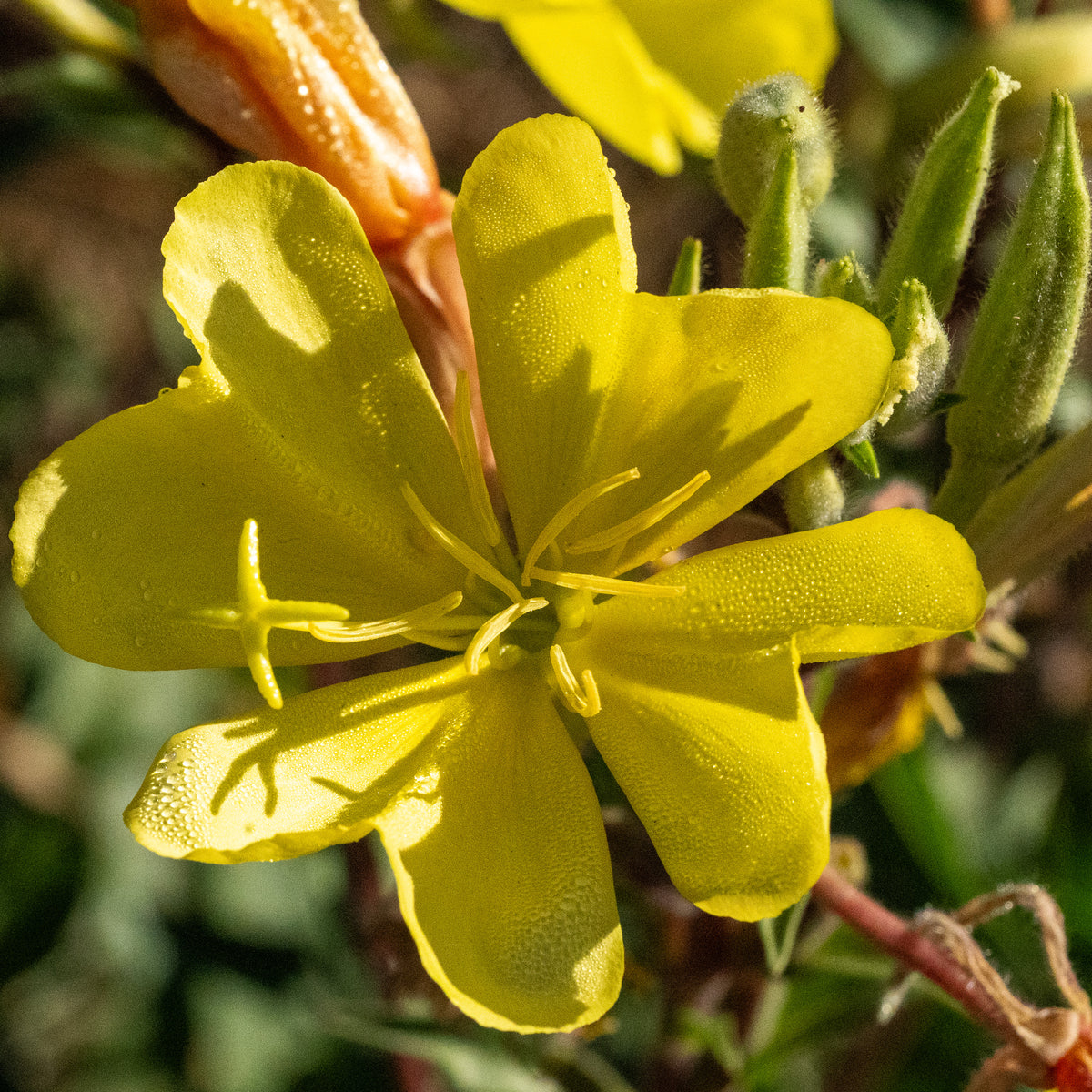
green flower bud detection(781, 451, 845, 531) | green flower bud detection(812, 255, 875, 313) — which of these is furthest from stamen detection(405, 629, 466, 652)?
green flower bud detection(812, 255, 875, 313)

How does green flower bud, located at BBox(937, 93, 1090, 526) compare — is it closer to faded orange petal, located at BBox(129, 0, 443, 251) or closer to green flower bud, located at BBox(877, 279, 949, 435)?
green flower bud, located at BBox(877, 279, 949, 435)

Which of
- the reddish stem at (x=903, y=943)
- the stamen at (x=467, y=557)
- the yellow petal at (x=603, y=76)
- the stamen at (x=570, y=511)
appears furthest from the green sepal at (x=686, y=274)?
the yellow petal at (x=603, y=76)

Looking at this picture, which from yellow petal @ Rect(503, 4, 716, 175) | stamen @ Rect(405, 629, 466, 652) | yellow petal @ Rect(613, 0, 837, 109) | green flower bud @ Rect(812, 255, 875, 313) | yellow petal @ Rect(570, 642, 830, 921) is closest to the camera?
yellow petal @ Rect(570, 642, 830, 921)

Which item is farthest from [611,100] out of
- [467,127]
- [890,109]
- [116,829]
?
[467,127]

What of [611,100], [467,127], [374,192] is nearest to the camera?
[374,192]

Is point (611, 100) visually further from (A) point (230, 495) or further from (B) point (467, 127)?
(B) point (467, 127)

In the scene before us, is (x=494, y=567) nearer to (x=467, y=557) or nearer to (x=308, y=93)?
(x=467, y=557)

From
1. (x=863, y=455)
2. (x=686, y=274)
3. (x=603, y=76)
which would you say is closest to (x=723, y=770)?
(x=863, y=455)
